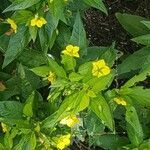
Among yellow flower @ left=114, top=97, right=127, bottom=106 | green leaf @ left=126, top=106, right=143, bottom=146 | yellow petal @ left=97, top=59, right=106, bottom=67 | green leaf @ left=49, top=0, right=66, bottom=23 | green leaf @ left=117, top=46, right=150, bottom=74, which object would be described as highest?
green leaf @ left=49, top=0, right=66, bottom=23

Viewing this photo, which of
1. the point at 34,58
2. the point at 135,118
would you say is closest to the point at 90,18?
the point at 34,58

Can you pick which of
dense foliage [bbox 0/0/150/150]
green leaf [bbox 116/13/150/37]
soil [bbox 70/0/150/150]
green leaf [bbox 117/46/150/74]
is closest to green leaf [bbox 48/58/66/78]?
dense foliage [bbox 0/0/150/150]

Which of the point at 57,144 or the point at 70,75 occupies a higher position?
the point at 70,75

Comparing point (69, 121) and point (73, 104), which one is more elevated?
point (73, 104)

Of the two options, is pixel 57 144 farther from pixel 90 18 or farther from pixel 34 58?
pixel 90 18

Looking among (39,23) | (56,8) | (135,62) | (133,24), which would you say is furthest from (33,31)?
(133,24)

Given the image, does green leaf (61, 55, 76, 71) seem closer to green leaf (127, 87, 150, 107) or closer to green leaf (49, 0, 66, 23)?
green leaf (49, 0, 66, 23)

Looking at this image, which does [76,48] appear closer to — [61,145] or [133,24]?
[61,145]
